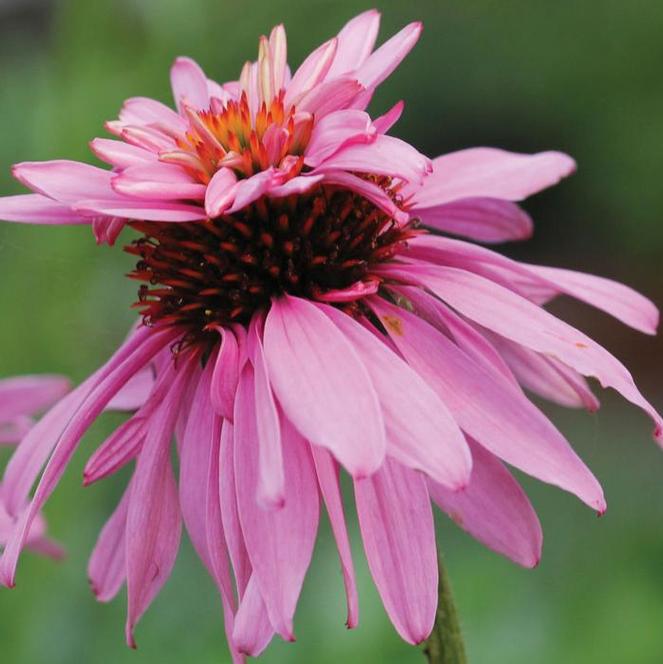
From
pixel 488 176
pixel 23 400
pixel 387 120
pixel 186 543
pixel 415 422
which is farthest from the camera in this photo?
pixel 186 543

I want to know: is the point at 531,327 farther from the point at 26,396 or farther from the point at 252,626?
the point at 26,396

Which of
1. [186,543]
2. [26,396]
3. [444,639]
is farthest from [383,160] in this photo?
[186,543]

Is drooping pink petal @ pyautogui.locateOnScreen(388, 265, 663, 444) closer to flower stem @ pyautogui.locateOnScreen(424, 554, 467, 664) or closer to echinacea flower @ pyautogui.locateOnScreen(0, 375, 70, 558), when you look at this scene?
flower stem @ pyautogui.locateOnScreen(424, 554, 467, 664)

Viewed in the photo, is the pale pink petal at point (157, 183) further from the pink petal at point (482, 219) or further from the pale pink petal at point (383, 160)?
the pink petal at point (482, 219)

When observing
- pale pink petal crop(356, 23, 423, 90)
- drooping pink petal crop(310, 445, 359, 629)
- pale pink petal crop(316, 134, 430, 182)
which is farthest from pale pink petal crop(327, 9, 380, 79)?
drooping pink petal crop(310, 445, 359, 629)

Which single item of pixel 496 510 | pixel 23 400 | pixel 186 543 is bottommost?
pixel 186 543
